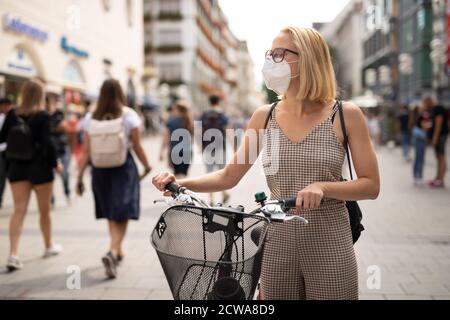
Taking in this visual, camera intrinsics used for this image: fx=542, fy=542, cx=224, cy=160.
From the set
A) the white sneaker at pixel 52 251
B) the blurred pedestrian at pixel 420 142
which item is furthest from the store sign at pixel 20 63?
the white sneaker at pixel 52 251

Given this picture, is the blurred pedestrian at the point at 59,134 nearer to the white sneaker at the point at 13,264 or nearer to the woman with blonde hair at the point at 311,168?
the white sneaker at the point at 13,264

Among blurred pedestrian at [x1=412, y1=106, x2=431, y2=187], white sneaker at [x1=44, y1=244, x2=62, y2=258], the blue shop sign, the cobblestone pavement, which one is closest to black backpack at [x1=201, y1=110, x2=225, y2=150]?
the cobblestone pavement

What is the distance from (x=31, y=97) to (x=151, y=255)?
6.15ft

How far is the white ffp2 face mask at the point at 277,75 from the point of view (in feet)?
6.53

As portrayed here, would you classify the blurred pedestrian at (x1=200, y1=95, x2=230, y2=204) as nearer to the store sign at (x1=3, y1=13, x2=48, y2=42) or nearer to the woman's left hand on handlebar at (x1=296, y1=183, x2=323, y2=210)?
the woman's left hand on handlebar at (x1=296, y1=183, x2=323, y2=210)

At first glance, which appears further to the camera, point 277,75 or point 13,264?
point 13,264

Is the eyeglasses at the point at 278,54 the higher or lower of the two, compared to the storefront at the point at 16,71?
lower

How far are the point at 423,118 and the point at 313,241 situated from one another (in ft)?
28.4

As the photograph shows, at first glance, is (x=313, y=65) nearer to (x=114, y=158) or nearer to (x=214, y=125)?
(x=114, y=158)

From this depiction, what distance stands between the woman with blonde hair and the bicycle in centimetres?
26

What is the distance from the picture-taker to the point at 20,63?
15.9 m

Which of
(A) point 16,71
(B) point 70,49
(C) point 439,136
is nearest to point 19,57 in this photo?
(A) point 16,71

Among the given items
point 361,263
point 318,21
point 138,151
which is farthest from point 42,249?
point 318,21

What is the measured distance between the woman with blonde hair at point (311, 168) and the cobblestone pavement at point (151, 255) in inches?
83.6
